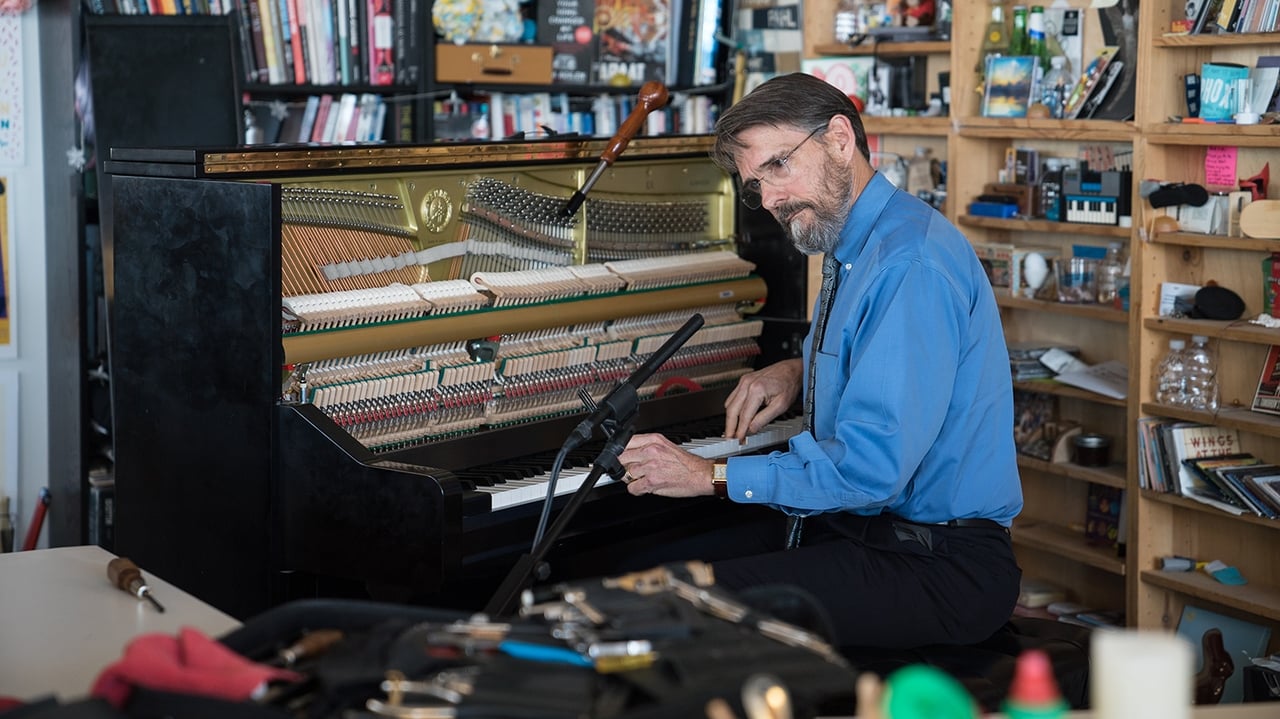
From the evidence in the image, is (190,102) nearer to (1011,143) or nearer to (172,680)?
(1011,143)

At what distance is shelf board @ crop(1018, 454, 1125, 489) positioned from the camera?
4383 millimetres

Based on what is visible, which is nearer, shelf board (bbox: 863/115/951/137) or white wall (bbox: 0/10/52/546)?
white wall (bbox: 0/10/52/546)

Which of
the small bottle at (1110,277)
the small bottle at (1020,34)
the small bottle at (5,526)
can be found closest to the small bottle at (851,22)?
the small bottle at (1020,34)

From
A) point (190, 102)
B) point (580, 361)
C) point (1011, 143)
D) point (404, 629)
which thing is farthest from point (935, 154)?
point (404, 629)

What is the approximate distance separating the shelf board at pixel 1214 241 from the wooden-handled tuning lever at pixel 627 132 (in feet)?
5.40

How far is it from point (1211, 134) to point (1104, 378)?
2.92 feet

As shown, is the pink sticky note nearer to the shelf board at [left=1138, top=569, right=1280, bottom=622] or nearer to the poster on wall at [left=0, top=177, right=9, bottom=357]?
the shelf board at [left=1138, top=569, right=1280, bottom=622]

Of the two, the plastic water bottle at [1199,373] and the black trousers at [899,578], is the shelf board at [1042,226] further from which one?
the black trousers at [899,578]

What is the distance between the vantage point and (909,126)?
16.1ft

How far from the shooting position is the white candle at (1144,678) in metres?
1.12

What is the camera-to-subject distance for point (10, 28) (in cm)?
442

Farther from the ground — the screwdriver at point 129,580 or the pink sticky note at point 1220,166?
the pink sticky note at point 1220,166

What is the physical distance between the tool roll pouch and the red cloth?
0.10ft

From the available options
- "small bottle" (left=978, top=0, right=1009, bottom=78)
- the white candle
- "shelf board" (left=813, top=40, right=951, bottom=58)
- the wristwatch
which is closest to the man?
the wristwatch
